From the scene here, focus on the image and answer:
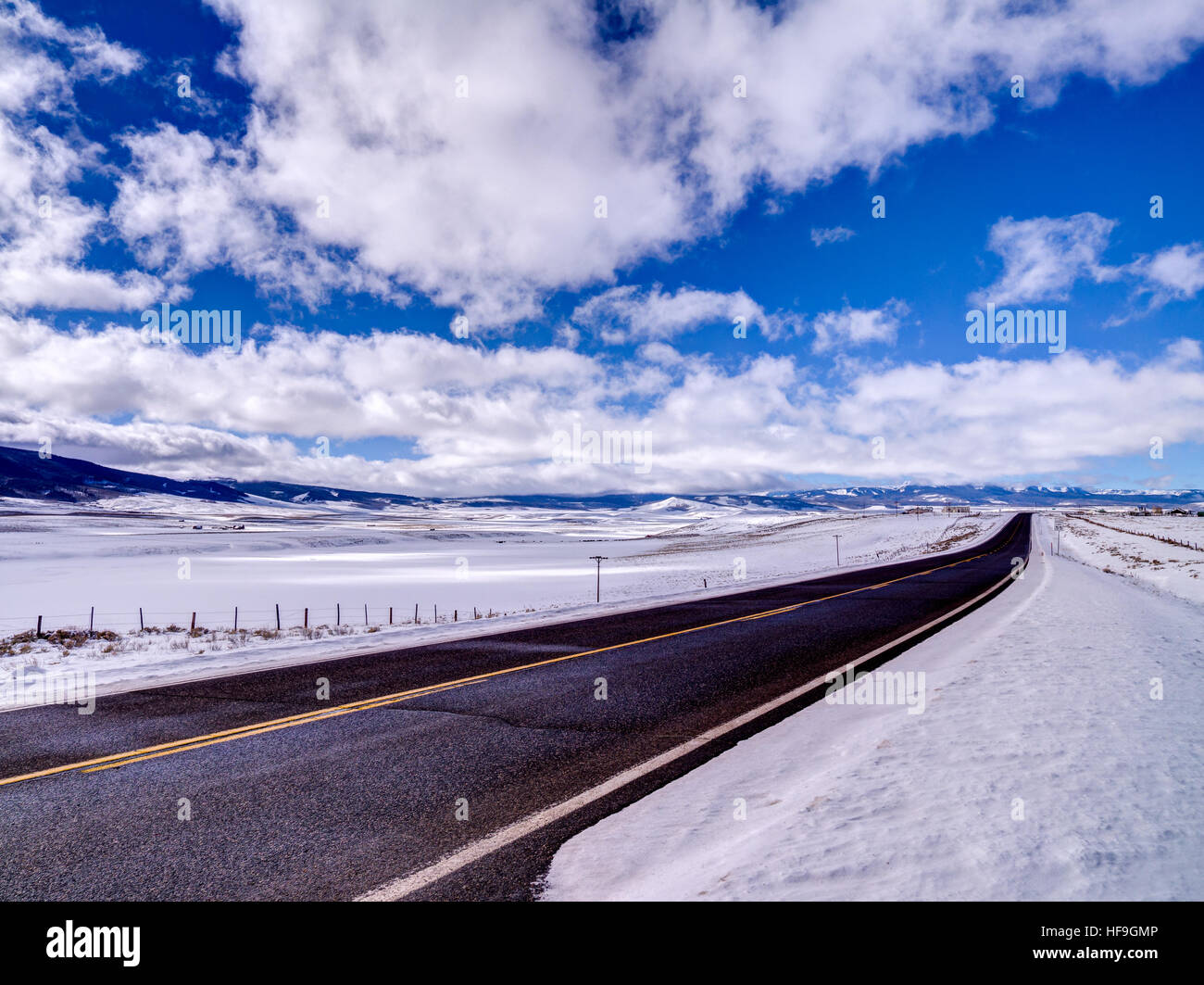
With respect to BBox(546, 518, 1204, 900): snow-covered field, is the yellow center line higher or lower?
lower

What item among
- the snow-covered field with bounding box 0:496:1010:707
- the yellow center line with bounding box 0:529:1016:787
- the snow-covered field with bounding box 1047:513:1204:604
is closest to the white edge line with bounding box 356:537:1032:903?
the yellow center line with bounding box 0:529:1016:787

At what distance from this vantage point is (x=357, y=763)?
588 centimetres

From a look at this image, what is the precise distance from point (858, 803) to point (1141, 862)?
5.33 feet

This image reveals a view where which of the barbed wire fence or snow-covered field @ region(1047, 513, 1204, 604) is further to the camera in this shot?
snow-covered field @ region(1047, 513, 1204, 604)

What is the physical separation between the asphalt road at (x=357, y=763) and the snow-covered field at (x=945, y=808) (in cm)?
52

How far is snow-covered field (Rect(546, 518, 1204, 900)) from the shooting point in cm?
361

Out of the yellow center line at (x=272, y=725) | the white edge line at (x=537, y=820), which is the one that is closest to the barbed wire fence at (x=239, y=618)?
the yellow center line at (x=272, y=725)

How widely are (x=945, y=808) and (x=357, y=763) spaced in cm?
502

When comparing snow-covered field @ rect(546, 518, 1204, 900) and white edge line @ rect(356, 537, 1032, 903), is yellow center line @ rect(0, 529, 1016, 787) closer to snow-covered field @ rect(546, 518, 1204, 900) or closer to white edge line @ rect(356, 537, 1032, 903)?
white edge line @ rect(356, 537, 1032, 903)

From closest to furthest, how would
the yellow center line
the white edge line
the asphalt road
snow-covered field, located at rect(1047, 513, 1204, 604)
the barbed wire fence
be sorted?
the white edge line < the asphalt road < the yellow center line < the barbed wire fence < snow-covered field, located at rect(1047, 513, 1204, 604)

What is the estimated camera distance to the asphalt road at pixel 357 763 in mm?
4059

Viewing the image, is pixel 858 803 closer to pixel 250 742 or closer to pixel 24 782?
pixel 250 742

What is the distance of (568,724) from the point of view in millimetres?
7074

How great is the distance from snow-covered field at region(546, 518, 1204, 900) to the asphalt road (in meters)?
0.52
